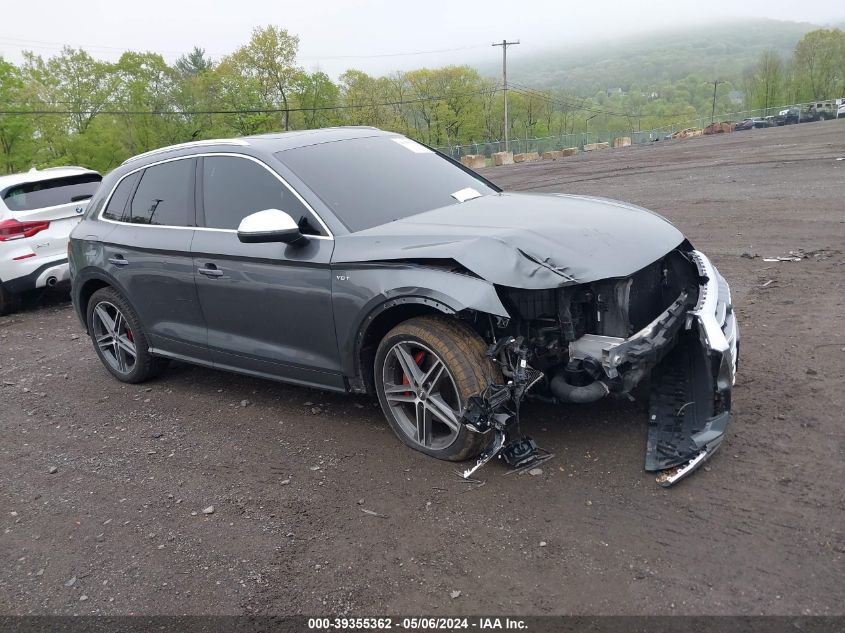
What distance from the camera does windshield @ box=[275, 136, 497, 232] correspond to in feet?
14.1

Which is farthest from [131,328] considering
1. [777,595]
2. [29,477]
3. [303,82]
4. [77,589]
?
[303,82]

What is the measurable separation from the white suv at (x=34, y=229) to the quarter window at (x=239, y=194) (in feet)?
16.4

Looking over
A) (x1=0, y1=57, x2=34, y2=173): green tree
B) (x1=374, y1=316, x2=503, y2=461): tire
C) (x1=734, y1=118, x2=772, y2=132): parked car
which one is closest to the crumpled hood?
(x1=374, y1=316, x2=503, y2=461): tire

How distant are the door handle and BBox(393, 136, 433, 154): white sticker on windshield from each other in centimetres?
170

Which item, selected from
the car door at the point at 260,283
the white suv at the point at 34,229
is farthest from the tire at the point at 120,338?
the white suv at the point at 34,229

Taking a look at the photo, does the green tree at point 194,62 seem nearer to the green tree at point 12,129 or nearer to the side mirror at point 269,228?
the green tree at point 12,129

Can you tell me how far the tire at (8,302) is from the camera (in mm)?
8930

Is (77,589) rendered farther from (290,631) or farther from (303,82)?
(303,82)

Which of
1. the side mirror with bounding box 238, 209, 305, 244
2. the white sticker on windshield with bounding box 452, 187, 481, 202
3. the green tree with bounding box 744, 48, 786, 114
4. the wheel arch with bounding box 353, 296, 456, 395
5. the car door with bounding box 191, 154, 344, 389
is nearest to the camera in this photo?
the wheel arch with bounding box 353, 296, 456, 395

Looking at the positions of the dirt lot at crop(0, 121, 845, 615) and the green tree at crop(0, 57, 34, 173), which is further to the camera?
the green tree at crop(0, 57, 34, 173)

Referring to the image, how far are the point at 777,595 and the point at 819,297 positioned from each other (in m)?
4.31

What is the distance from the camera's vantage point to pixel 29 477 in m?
4.41

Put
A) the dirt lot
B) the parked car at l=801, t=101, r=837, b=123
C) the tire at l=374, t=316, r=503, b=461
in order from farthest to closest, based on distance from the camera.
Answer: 1. the parked car at l=801, t=101, r=837, b=123
2. the tire at l=374, t=316, r=503, b=461
3. the dirt lot

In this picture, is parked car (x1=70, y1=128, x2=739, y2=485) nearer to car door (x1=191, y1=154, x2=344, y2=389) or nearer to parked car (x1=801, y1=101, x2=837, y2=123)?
car door (x1=191, y1=154, x2=344, y2=389)
